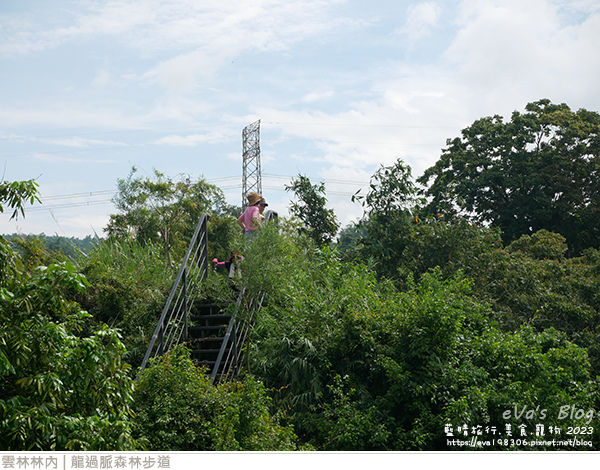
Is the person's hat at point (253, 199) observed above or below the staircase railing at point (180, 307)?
above

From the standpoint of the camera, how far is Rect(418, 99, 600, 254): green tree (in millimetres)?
20922

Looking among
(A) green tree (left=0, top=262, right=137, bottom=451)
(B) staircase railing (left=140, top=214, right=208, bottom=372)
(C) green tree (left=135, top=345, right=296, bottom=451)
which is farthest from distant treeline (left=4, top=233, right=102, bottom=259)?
(A) green tree (left=0, top=262, right=137, bottom=451)

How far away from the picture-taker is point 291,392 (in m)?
5.37

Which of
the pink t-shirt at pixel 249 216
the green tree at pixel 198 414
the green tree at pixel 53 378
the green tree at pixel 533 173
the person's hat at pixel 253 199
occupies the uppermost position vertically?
the green tree at pixel 533 173

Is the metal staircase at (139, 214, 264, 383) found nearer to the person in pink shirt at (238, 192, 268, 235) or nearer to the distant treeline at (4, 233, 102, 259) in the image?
the person in pink shirt at (238, 192, 268, 235)

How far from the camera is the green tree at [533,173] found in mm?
20922

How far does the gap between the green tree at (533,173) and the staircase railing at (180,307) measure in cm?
1416

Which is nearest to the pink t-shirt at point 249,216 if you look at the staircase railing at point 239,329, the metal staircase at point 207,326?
the metal staircase at point 207,326

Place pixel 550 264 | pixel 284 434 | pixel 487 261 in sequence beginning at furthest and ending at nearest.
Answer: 1. pixel 550 264
2. pixel 487 261
3. pixel 284 434

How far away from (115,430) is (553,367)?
13.5ft

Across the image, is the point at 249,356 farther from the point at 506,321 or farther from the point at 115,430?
the point at 506,321

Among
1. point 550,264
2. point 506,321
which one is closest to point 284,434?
point 506,321

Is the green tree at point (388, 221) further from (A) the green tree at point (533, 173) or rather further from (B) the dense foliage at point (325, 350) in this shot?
(A) the green tree at point (533, 173)

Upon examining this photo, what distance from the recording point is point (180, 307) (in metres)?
6.45
